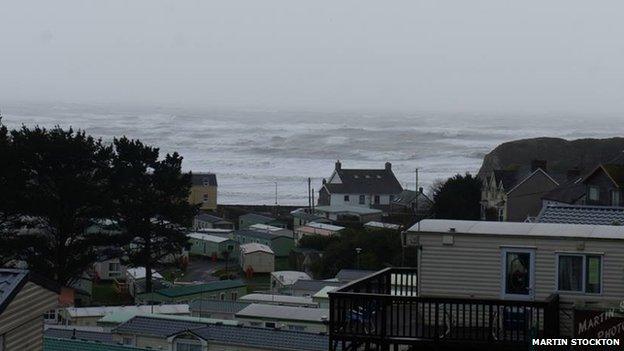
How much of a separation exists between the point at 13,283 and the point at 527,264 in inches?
165

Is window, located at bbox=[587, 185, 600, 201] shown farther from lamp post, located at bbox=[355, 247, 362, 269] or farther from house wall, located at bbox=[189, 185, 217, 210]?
house wall, located at bbox=[189, 185, 217, 210]

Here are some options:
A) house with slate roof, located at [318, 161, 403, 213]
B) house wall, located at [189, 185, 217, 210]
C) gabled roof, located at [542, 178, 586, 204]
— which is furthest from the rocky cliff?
gabled roof, located at [542, 178, 586, 204]

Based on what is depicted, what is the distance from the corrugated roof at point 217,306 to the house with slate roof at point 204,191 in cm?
3663

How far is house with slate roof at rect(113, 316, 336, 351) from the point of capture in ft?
54.7

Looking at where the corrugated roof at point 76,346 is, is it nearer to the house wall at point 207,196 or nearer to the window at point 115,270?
the window at point 115,270

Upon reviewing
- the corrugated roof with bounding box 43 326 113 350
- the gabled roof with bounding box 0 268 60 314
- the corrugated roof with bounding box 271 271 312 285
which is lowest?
the corrugated roof with bounding box 271 271 312 285

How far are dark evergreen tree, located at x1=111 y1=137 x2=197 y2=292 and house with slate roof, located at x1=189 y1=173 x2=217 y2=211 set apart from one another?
78.0 feet

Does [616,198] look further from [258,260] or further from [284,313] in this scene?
[258,260]

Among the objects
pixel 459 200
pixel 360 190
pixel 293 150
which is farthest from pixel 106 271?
pixel 293 150

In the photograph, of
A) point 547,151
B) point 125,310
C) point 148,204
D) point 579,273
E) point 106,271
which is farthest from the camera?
point 547,151

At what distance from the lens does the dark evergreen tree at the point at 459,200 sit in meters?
48.1

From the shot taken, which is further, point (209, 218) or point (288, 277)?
point (209, 218)

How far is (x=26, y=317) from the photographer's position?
833 cm

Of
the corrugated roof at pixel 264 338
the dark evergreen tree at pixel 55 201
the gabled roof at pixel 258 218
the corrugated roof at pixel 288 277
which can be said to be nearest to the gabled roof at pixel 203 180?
the gabled roof at pixel 258 218
